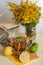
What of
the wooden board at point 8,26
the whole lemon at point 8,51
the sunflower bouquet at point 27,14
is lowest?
the whole lemon at point 8,51

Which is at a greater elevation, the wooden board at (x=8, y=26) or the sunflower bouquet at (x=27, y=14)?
the sunflower bouquet at (x=27, y=14)

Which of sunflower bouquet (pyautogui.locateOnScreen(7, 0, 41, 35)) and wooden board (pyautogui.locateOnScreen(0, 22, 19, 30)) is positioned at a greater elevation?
sunflower bouquet (pyautogui.locateOnScreen(7, 0, 41, 35))

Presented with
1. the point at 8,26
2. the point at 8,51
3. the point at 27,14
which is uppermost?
the point at 27,14

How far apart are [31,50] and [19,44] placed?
0.09 meters

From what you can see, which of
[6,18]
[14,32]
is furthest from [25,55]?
[6,18]

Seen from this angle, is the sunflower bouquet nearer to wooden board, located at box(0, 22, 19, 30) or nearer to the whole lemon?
wooden board, located at box(0, 22, 19, 30)

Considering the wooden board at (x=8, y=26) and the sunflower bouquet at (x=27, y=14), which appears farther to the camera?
the wooden board at (x=8, y=26)

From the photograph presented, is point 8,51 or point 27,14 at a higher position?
point 27,14

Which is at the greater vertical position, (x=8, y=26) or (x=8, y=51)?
(x=8, y=26)

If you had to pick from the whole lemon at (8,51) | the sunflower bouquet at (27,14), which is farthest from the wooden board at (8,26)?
the whole lemon at (8,51)

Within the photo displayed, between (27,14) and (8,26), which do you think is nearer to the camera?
(27,14)

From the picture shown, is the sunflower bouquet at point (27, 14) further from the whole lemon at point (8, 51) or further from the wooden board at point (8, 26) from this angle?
the whole lemon at point (8, 51)

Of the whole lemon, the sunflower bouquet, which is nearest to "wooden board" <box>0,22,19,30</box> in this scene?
the sunflower bouquet

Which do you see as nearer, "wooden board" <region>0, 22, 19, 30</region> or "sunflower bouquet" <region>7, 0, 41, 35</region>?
"sunflower bouquet" <region>7, 0, 41, 35</region>
